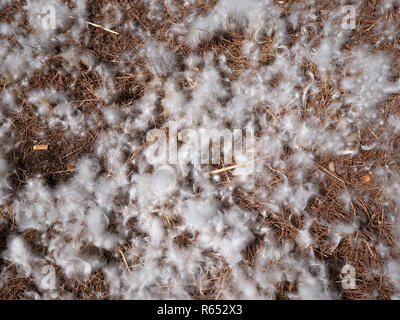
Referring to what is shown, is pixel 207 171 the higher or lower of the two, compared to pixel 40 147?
lower

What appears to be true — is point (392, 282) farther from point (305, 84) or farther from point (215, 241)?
point (305, 84)

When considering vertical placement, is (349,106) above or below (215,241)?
above

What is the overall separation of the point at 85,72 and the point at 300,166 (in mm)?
1505

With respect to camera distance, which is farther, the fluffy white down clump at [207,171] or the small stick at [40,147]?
the small stick at [40,147]

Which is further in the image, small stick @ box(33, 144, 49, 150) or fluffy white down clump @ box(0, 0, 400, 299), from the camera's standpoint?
small stick @ box(33, 144, 49, 150)

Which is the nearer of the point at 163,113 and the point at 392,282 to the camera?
the point at 392,282

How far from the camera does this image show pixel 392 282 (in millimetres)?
1924

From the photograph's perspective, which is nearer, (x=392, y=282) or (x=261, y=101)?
(x=392, y=282)

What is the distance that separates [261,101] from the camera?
6.77ft

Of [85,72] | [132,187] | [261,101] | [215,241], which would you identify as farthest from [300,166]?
[85,72]

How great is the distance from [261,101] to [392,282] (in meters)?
1.32
